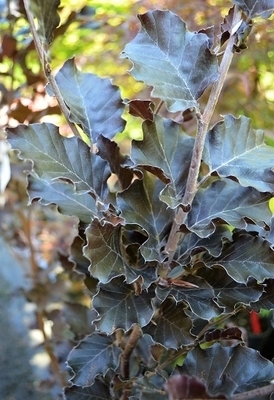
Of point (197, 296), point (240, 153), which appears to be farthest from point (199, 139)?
point (197, 296)

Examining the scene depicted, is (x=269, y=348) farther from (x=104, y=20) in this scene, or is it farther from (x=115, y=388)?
(x=104, y=20)

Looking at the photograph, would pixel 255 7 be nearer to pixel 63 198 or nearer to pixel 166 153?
pixel 166 153

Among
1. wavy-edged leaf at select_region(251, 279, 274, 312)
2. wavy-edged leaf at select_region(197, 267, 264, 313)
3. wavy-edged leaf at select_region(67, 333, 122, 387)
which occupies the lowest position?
wavy-edged leaf at select_region(67, 333, 122, 387)

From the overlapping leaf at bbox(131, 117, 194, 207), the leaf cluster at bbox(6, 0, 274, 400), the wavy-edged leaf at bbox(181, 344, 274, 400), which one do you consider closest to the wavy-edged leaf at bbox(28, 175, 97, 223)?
the leaf cluster at bbox(6, 0, 274, 400)

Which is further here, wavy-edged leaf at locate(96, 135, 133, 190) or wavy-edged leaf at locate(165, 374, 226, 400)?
wavy-edged leaf at locate(96, 135, 133, 190)

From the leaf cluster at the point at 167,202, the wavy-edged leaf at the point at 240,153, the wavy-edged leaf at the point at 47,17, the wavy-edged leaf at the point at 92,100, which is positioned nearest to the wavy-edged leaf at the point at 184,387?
the leaf cluster at the point at 167,202

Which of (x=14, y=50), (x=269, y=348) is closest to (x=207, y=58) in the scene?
(x=269, y=348)

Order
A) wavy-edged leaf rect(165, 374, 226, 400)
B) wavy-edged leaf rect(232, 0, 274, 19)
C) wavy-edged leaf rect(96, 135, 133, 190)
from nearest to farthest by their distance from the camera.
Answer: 1. wavy-edged leaf rect(165, 374, 226, 400)
2. wavy-edged leaf rect(232, 0, 274, 19)
3. wavy-edged leaf rect(96, 135, 133, 190)

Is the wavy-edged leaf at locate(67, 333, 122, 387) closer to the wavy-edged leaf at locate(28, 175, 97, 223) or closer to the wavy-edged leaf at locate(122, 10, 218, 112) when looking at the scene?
the wavy-edged leaf at locate(28, 175, 97, 223)
